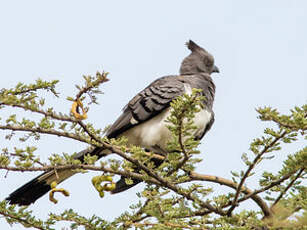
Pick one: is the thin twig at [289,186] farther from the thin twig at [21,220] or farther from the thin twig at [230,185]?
the thin twig at [21,220]

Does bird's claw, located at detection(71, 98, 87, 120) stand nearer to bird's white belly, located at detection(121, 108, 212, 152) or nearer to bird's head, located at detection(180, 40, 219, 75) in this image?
bird's white belly, located at detection(121, 108, 212, 152)

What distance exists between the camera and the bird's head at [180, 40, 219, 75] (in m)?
6.71

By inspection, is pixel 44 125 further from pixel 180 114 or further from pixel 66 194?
pixel 180 114

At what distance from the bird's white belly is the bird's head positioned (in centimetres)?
146

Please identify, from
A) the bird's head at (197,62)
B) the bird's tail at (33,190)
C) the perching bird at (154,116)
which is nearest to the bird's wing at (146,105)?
the perching bird at (154,116)

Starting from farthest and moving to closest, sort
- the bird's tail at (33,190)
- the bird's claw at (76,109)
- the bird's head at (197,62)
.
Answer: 1. the bird's head at (197,62)
2. the bird's tail at (33,190)
3. the bird's claw at (76,109)

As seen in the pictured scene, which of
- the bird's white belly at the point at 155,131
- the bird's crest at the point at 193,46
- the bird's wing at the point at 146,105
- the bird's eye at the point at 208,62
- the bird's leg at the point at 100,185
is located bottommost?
the bird's leg at the point at 100,185

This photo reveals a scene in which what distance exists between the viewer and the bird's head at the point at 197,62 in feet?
22.0

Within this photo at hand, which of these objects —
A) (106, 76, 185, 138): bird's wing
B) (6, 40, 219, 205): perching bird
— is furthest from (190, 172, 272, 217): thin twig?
(106, 76, 185, 138): bird's wing

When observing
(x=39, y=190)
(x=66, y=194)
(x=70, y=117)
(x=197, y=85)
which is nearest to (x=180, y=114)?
(x=70, y=117)

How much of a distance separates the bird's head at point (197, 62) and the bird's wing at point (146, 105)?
1.30 metres

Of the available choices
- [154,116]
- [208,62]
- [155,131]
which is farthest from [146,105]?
[208,62]

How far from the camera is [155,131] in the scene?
5152 millimetres

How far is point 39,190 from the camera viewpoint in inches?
174
